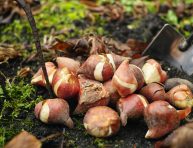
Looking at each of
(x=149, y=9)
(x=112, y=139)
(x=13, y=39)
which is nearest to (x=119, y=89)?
(x=112, y=139)

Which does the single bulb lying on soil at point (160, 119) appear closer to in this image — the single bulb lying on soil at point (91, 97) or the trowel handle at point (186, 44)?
the single bulb lying on soil at point (91, 97)

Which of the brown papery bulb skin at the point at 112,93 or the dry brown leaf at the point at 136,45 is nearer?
the brown papery bulb skin at the point at 112,93

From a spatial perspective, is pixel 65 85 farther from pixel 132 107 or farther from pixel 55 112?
pixel 132 107

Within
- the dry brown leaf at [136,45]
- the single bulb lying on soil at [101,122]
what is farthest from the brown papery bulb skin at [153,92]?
the dry brown leaf at [136,45]

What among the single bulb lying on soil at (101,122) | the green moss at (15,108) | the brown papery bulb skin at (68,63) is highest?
the brown papery bulb skin at (68,63)

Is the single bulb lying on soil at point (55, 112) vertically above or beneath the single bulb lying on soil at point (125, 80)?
beneath

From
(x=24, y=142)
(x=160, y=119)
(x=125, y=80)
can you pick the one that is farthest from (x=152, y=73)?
(x=24, y=142)
